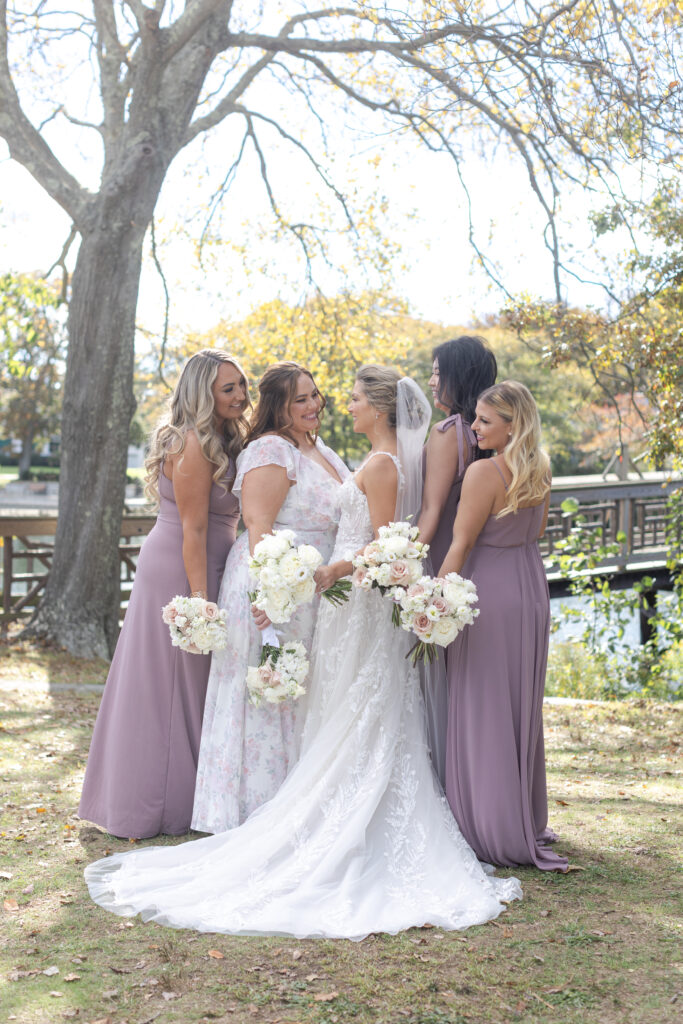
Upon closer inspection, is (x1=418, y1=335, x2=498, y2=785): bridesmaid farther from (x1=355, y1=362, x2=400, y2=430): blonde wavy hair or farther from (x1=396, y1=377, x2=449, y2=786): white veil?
(x1=355, y1=362, x2=400, y2=430): blonde wavy hair

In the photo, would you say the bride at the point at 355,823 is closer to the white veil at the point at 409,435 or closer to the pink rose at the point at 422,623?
the white veil at the point at 409,435

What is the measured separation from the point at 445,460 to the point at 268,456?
82 centimetres

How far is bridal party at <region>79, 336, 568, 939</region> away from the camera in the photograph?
4082 millimetres

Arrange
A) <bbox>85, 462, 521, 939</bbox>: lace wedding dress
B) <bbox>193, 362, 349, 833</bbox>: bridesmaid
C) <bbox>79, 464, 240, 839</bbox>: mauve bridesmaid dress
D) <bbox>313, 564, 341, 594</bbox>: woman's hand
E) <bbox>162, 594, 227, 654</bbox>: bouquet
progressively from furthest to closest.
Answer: <bbox>79, 464, 240, 839</bbox>: mauve bridesmaid dress, <bbox>193, 362, 349, 833</bbox>: bridesmaid, <bbox>162, 594, 227, 654</bbox>: bouquet, <bbox>313, 564, 341, 594</bbox>: woman's hand, <bbox>85, 462, 521, 939</bbox>: lace wedding dress

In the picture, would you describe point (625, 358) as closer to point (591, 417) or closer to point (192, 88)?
point (192, 88)

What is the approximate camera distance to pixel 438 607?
4.14m

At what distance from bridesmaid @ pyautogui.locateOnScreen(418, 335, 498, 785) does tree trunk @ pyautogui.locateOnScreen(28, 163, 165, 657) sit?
6.41m

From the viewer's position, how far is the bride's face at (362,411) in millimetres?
4551

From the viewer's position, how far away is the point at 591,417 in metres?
32.9

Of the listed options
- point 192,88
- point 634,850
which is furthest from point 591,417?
point 634,850

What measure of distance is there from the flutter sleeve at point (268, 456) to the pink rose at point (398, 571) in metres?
0.81

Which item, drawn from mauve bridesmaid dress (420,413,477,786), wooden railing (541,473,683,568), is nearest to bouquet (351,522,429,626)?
mauve bridesmaid dress (420,413,477,786)

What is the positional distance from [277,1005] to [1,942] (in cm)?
117

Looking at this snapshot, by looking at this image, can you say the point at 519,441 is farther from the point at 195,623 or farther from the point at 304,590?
the point at 195,623
